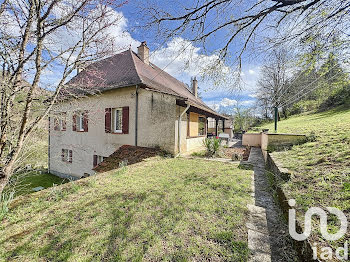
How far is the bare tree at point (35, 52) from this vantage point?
2.50 meters

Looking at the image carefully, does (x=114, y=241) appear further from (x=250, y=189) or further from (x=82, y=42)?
(x=82, y=42)

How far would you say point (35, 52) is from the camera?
2.69 m

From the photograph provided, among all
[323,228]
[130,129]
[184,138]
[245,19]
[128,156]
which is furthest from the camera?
[130,129]

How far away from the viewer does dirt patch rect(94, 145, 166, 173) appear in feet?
21.7

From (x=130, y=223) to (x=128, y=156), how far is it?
5140 millimetres

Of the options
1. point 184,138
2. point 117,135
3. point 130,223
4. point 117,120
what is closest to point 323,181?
point 130,223

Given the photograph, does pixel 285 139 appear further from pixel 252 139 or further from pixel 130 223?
pixel 252 139

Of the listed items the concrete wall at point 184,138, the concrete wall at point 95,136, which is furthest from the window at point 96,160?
the concrete wall at point 184,138

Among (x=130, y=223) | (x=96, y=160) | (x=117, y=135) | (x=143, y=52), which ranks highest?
(x=143, y=52)

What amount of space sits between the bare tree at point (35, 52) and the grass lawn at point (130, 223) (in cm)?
98

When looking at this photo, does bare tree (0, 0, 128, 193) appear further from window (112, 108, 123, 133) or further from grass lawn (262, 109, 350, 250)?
window (112, 108, 123, 133)

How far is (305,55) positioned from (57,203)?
297 inches

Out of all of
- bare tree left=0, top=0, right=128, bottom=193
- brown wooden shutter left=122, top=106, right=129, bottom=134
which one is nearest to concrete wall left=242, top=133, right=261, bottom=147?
brown wooden shutter left=122, top=106, right=129, bottom=134

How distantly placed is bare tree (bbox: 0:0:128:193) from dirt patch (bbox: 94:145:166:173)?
4.07 meters
